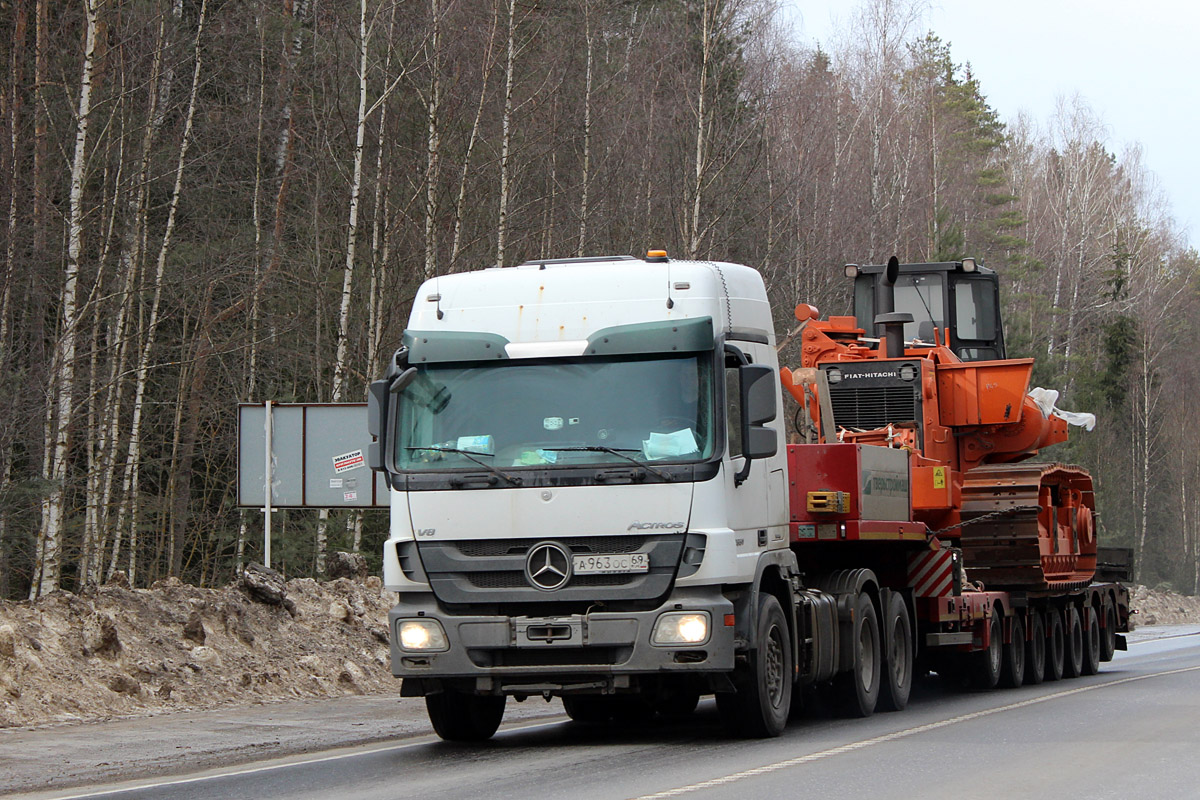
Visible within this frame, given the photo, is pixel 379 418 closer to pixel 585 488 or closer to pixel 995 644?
pixel 585 488

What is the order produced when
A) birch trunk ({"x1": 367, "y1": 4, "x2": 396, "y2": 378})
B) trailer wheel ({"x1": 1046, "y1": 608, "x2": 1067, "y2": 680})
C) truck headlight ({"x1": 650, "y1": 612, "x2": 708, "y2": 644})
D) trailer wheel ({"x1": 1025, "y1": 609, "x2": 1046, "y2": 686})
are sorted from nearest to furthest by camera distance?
truck headlight ({"x1": 650, "y1": 612, "x2": 708, "y2": 644}) → trailer wheel ({"x1": 1025, "y1": 609, "x2": 1046, "y2": 686}) → trailer wheel ({"x1": 1046, "y1": 608, "x2": 1067, "y2": 680}) → birch trunk ({"x1": 367, "y1": 4, "x2": 396, "y2": 378})

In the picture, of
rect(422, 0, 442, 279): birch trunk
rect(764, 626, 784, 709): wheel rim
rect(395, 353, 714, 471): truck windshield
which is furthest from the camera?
rect(422, 0, 442, 279): birch trunk

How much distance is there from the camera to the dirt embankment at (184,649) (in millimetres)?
14344

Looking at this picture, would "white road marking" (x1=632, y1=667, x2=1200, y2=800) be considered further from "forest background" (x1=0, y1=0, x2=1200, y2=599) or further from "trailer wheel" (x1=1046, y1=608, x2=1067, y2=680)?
"forest background" (x1=0, y1=0, x2=1200, y2=599)

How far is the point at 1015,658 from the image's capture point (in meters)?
19.1

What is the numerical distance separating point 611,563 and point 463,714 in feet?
7.46

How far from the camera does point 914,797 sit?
28.0ft

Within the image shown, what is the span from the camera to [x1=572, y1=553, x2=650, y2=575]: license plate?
10711 mm

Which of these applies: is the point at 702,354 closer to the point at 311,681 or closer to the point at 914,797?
the point at 914,797

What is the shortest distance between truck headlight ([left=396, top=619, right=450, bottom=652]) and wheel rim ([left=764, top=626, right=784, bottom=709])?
2.48m

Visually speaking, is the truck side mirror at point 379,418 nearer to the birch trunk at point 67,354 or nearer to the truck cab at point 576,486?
the truck cab at point 576,486

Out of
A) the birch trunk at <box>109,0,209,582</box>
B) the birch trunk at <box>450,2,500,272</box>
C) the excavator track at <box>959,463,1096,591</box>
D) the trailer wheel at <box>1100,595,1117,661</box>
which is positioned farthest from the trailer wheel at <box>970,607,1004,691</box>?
the birch trunk at <box>109,0,209,582</box>

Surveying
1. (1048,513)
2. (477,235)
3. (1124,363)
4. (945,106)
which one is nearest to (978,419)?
(1048,513)

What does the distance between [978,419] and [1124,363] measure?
54.8 meters
